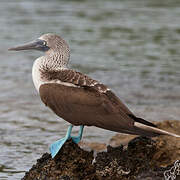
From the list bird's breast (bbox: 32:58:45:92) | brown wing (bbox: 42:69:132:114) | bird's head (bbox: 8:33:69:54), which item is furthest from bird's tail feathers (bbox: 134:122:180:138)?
bird's head (bbox: 8:33:69:54)

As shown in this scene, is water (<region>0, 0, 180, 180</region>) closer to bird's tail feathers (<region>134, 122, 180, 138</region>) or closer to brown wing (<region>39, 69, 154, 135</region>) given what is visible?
brown wing (<region>39, 69, 154, 135</region>)

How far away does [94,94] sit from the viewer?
591cm

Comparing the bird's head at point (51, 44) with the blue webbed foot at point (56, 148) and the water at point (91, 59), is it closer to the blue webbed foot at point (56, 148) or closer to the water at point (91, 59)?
the blue webbed foot at point (56, 148)

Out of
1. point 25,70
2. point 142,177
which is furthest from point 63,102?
point 25,70

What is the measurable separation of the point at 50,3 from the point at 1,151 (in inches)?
582

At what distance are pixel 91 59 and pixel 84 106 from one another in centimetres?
883

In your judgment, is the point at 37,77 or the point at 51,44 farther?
the point at 51,44

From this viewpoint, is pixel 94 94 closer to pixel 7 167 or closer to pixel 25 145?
pixel 7 167

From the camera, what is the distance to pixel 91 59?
14727 mm

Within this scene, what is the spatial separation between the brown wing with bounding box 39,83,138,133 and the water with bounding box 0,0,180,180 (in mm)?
1569

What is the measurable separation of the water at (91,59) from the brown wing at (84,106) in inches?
61.8

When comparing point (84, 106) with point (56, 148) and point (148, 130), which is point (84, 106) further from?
point (148, 130)

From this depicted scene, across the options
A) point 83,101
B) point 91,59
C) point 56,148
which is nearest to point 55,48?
point 83,101

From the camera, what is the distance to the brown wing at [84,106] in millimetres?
5887
